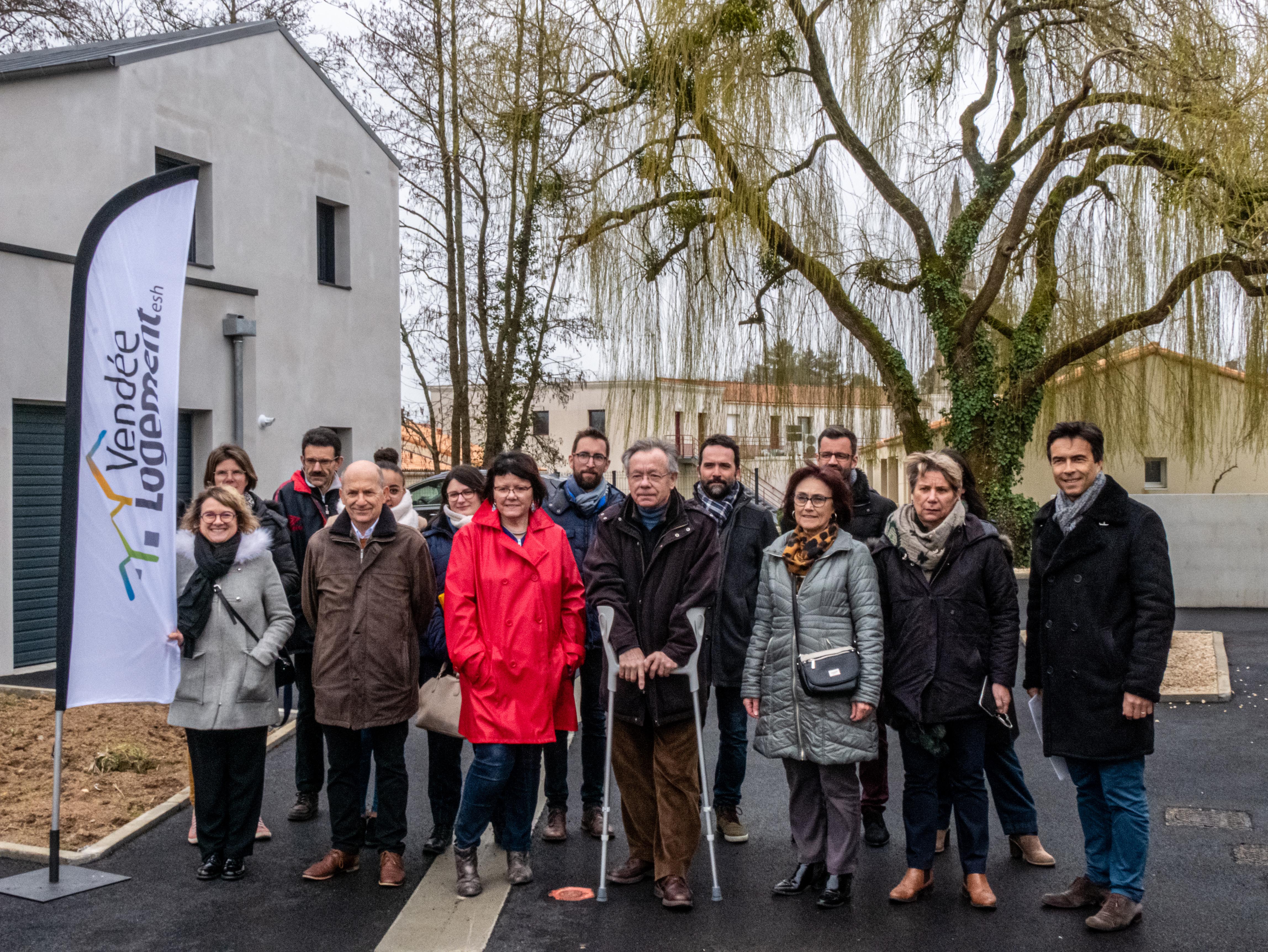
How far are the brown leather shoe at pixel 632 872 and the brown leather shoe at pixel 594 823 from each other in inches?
22.0

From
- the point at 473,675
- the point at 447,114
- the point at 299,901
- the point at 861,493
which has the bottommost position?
the point at 299,901

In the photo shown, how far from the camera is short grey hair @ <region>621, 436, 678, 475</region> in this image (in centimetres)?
511

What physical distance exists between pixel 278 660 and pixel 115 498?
1.06 meters

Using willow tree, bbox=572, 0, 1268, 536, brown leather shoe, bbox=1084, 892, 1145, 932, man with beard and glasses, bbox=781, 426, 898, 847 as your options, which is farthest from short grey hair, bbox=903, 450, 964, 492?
willow tree, bbox=572, 0, 1268, 536

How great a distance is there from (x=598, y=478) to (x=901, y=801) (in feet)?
8.05

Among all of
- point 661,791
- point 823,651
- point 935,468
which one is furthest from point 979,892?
point 935,468

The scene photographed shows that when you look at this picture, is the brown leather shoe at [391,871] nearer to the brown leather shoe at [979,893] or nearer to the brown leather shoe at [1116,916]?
the brown leather shoe at [979,893]

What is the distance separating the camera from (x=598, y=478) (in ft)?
19.8

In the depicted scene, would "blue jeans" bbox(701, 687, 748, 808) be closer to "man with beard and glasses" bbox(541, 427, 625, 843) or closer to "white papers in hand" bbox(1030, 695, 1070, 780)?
"man with beard and glasses" bbox(541, 427, 625, 843)

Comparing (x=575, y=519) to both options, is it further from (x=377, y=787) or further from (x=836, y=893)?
(x=836, y=893)

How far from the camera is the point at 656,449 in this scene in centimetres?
512

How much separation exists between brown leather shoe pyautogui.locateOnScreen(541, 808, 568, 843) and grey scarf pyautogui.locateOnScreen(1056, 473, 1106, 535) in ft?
9.21

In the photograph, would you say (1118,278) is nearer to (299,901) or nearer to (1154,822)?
(1154,822)

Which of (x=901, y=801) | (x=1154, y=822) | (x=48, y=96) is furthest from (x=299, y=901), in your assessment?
(x=48, y=96)
